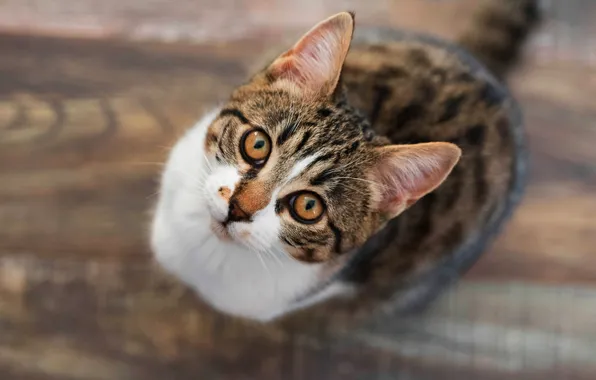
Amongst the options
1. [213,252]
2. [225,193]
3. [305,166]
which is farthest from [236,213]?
[213,252]

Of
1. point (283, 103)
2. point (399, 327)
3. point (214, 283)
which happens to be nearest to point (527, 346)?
point (399, 327)

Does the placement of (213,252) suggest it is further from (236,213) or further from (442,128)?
(442,128)

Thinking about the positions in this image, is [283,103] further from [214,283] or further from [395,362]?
[395,362]

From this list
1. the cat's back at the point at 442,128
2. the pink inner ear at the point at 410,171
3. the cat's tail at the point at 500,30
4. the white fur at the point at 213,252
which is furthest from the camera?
the cat's tail at the point at 500,30

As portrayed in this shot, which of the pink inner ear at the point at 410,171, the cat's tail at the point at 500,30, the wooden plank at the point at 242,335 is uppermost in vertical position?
the cat's tail at the point at 500,30

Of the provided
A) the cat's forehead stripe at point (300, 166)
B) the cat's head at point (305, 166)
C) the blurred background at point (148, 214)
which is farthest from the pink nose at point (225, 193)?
the blurred background at point (148, 214)

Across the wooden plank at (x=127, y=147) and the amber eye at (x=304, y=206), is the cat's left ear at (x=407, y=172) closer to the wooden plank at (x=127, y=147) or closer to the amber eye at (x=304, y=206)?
the amber eye at (x=304, y=206)

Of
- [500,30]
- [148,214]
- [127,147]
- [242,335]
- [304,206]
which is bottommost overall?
[242,335]
